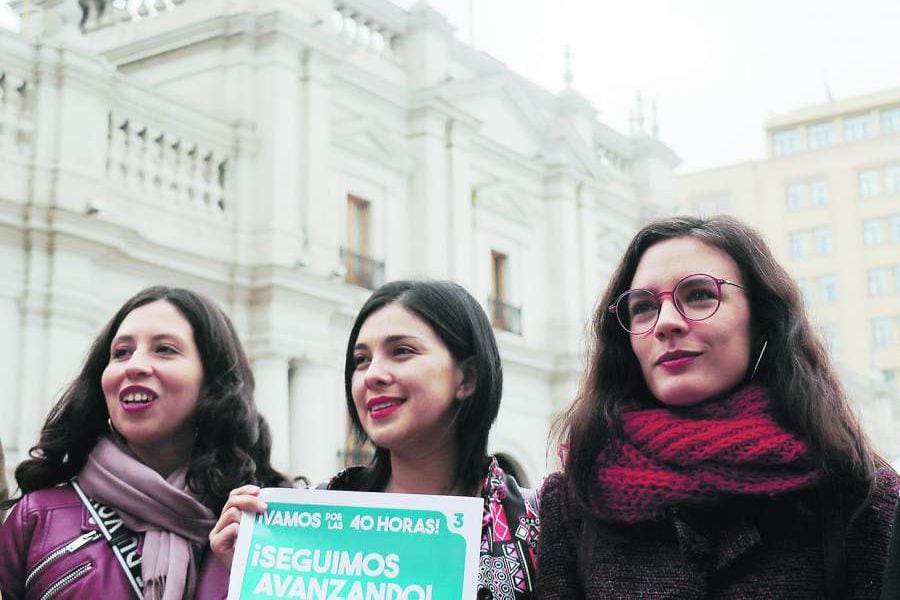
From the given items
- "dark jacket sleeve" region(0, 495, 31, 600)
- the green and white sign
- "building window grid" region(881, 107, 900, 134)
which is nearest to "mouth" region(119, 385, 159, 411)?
"dark jacket sleeve" region(0, 495, 31, 600)

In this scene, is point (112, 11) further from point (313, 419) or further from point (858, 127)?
point (858, 127)

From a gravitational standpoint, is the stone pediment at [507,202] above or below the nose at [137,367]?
above

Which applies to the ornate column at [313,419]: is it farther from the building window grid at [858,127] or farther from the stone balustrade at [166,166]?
the building window grid at [858,127]

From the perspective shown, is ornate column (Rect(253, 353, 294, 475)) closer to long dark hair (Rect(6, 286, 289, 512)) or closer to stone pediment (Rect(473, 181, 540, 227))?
stone pediment (Rect(473, 181, 540, 227))

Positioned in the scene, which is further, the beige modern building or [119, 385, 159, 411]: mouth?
the beige modern building

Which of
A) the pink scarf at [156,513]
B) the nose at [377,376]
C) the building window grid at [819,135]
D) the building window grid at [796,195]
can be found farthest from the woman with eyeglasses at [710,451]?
the building window grid at [819,135]

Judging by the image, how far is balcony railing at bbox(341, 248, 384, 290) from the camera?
15.6 meters

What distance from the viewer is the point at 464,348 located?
3.07 m

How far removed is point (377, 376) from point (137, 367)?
770 millimetres

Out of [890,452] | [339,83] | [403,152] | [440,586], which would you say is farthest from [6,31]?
[890,452]

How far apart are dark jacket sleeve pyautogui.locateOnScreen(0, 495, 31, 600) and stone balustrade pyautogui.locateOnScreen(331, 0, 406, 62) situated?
13.4 m

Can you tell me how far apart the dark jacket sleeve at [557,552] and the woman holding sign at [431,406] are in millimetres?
196

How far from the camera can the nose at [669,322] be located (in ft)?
8.32

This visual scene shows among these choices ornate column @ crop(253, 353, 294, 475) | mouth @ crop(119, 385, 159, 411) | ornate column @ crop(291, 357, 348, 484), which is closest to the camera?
mouth @ crop(119, 385, 159, 411)
